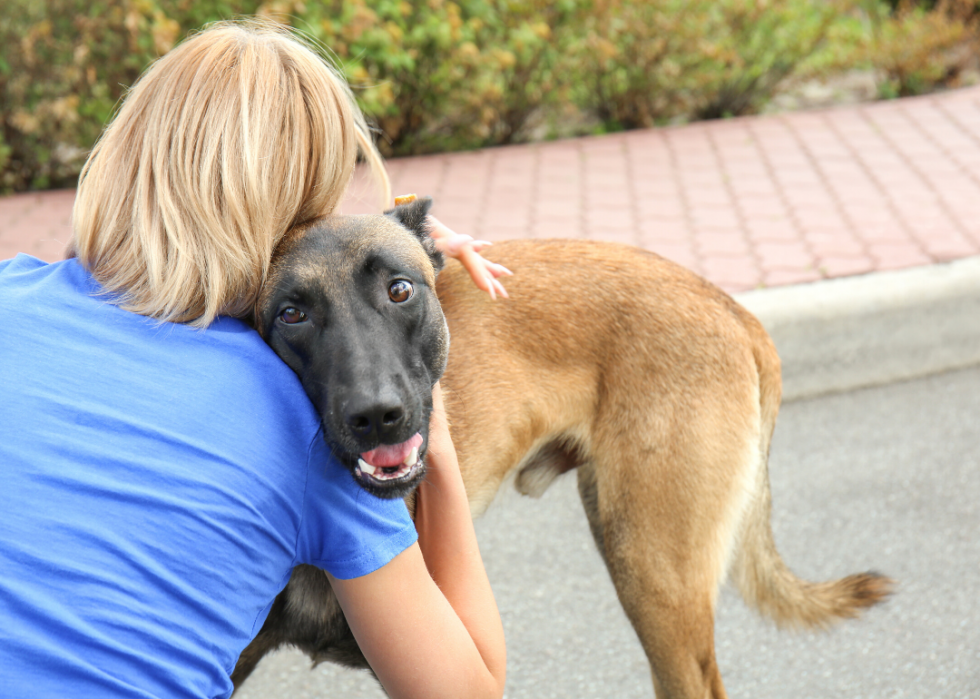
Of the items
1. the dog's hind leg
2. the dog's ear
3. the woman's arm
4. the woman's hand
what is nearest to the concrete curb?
the dog's hind leg

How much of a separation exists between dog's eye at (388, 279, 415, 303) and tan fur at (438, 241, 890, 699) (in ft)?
1.83

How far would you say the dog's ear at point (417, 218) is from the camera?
192 cm

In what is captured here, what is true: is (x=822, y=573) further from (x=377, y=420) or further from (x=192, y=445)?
(x=192, y=445)

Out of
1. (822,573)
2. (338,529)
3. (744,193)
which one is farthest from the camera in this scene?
(744,193)

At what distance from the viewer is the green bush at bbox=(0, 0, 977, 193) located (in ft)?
18.7

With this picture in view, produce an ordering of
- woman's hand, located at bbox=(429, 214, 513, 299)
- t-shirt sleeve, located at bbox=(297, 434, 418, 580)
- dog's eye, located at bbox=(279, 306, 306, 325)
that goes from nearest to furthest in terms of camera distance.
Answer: t-shirt sleeve, located at bbox=(297, 434, 418, 580) < dog's eye, located at bbox=(279, 306, 306, 325) < woman's hand, located at bbox=(429, 214, 513, 299)

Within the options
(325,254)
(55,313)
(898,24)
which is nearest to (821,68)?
(898,24)

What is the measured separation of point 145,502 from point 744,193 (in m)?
5.00

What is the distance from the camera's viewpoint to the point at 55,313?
132 cm

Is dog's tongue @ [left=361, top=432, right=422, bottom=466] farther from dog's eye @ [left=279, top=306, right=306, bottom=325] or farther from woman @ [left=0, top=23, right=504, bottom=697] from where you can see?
dog's eye @ [left=279, top=306, right=306, bottom=325]

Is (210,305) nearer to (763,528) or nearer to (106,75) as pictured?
(763,528)

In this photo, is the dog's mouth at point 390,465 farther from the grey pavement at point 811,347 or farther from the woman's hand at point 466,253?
the grey pavement at point 811,347

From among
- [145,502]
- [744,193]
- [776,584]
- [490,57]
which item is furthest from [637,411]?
[490,57]

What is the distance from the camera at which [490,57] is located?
6125 mm
